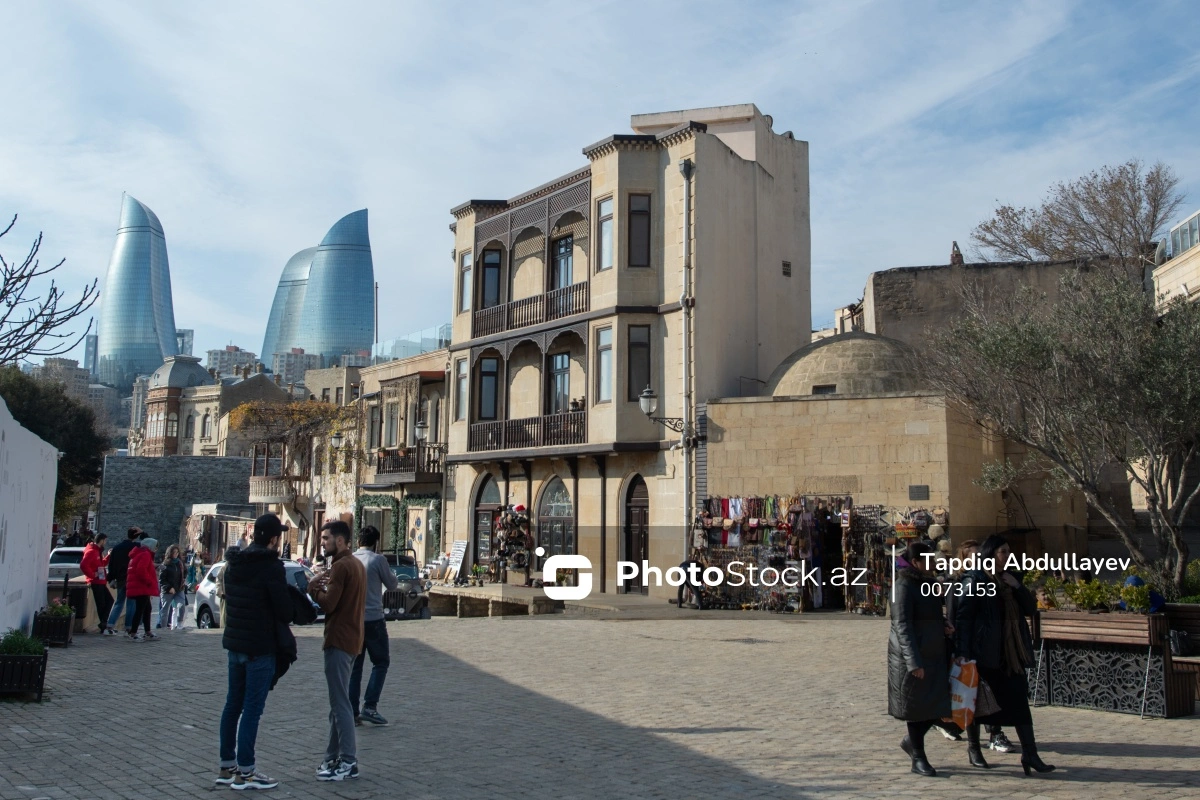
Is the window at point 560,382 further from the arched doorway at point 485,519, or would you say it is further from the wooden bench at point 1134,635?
A: the wooden bench at point 1134,635

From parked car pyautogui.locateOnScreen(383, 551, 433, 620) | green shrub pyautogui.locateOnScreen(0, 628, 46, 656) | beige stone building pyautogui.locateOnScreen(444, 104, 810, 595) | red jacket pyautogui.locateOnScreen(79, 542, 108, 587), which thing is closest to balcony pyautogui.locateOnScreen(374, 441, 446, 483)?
beige stone building pyautogui.locateOnScreen(444, 104, 810, 595)

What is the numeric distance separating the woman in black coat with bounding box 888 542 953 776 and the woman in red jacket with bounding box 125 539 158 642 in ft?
39.0

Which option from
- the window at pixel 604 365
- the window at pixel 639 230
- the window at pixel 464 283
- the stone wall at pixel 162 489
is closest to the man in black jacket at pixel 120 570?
the window at pixel 604 365

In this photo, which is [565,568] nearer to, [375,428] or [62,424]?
[375,428]

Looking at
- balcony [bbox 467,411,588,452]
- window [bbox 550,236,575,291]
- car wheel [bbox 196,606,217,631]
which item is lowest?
car wheel [bbox 196,606,217,631]

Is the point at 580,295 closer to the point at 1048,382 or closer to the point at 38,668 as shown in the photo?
the point at 1048,382

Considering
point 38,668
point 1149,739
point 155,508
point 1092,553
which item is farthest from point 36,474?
point 155,508

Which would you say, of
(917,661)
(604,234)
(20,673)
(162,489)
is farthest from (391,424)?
(917,661)

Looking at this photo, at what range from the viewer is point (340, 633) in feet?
24.3

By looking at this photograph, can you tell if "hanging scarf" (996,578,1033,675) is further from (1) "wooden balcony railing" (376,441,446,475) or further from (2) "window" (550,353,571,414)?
(1) "wooden balcony railing" (376,441,446,475)

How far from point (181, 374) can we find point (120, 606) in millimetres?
74539

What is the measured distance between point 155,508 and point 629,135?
4104 centimetres

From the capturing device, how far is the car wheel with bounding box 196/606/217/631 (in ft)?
70.5

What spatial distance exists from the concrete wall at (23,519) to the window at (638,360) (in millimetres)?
13232
